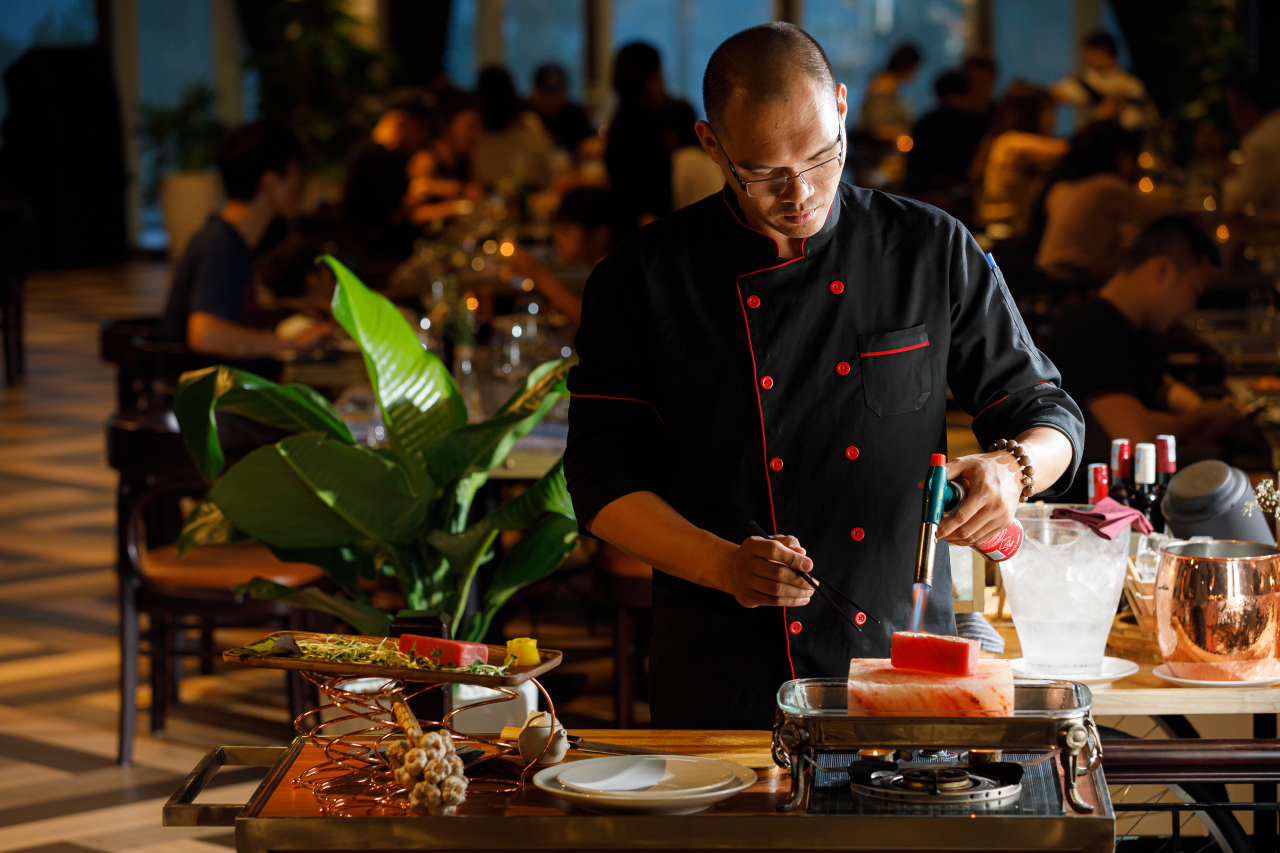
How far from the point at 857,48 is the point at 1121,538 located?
14966 mm

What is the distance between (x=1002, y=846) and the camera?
1.22 metres

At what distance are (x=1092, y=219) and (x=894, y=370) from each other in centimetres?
430

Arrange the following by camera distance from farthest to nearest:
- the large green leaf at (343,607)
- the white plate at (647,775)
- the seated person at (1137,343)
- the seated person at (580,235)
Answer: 1. the seated person at (580,235)
2. the seated person at (1137,343)
3. the large green leaf at (343,607)
4. the white plate at (647,775)

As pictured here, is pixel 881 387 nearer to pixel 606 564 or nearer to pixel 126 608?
pixel 606 564

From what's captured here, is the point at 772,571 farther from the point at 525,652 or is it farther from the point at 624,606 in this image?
the point at 624,606

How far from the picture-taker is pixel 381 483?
2.45m

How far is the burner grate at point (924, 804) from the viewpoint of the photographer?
4.09 ft

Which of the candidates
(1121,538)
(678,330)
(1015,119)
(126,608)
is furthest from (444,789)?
(1015,119)

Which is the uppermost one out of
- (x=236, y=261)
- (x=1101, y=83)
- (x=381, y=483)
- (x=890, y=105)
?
(x=1101, y=83)

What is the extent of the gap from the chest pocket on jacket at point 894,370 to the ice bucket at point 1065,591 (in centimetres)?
26

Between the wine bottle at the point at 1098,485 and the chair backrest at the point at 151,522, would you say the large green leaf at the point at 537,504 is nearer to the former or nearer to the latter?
the wine bottle at the point at 1098,485

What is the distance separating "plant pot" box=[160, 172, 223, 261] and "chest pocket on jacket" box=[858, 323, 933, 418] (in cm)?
1332

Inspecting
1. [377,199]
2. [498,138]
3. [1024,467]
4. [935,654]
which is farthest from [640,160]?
[935,654]

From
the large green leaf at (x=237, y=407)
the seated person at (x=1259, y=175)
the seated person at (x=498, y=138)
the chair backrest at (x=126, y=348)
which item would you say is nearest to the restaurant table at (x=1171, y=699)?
the large green leaf at (x=237, y=407)
